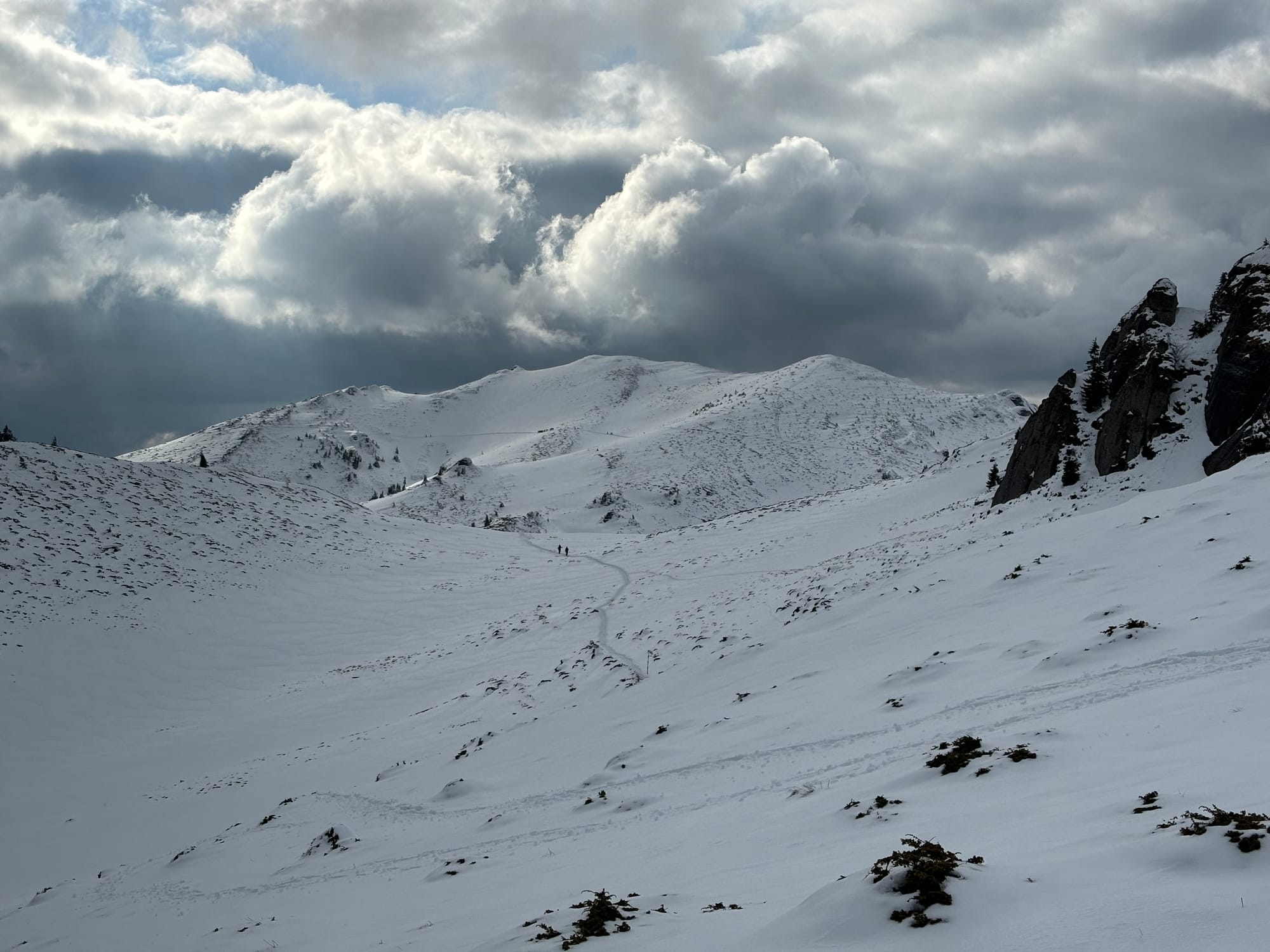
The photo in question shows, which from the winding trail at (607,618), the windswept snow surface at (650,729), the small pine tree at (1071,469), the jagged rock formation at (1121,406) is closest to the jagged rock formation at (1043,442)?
the jagged rock formation at (1121,406)

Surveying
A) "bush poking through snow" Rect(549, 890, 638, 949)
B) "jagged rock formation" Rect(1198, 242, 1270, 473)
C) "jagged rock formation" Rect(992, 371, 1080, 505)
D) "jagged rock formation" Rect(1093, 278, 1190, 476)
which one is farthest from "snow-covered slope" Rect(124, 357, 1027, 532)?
"bush poking through snow" Rect(549, 890, 638, 949)

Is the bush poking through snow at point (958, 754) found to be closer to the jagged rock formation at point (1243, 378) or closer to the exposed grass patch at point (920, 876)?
the exposed grass patch at point (920, 876)

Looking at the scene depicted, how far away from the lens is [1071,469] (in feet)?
95.0

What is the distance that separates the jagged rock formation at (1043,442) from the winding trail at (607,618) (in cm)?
1635

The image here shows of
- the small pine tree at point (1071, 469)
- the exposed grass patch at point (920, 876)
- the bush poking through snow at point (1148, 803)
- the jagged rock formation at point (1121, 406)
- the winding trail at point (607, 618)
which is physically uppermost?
the jagged rock formation at point (1121, 406)

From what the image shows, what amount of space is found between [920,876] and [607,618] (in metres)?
27.1

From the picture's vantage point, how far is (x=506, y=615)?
37.6m

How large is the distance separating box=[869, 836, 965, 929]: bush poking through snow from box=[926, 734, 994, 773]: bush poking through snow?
13.1 feet

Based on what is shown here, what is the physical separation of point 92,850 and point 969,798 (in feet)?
75.0

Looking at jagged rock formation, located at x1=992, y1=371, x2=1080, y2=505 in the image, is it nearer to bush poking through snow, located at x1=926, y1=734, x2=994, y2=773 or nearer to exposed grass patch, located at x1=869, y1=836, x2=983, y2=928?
bush poking through snow, located at x1=926, y1=734, x2=994, y2=773

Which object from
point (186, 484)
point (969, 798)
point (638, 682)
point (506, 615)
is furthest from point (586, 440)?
point (969, 798)

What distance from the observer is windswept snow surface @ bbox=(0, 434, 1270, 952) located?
6707 millimetres

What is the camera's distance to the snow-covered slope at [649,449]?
9944cm

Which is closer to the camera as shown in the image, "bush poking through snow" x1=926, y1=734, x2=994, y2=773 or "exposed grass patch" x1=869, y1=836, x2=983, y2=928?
"exposed grass patch" x1=869, y1=836, x2=983, y2=928
